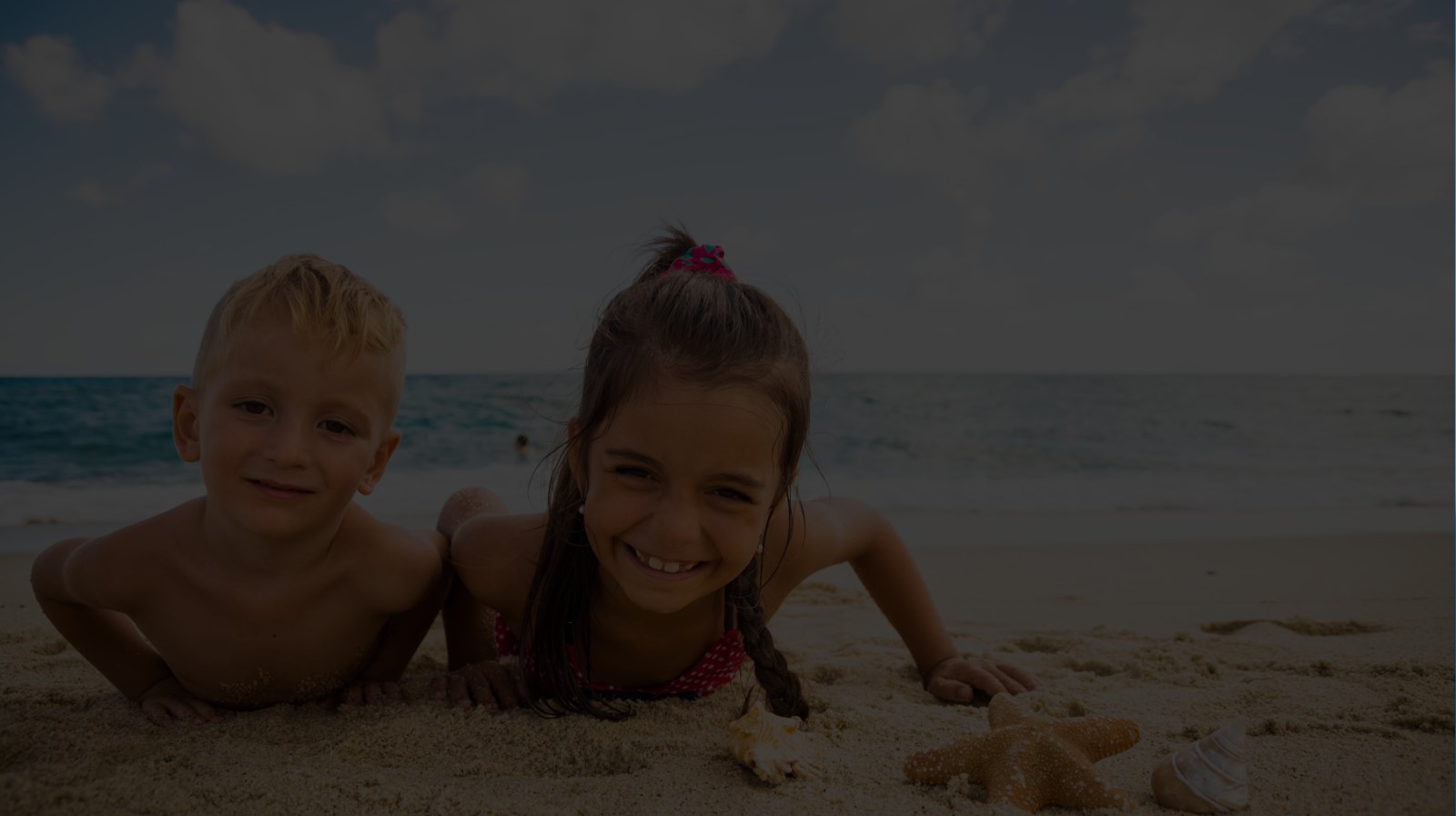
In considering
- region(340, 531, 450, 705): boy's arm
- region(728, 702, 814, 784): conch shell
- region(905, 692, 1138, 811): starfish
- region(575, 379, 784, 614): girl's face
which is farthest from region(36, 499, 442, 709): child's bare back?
region(905, 692, 1138, 811): starfish

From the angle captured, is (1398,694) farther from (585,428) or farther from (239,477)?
(239,477)

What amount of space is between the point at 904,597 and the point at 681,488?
4.85 feet

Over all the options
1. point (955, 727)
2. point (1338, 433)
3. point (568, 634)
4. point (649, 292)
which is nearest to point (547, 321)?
point (649, 292)

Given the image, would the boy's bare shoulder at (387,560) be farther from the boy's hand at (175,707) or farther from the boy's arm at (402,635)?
the boy's hand at (175,707)

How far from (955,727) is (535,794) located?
1.34 m

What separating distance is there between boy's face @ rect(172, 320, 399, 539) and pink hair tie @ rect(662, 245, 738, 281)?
95 centimetres

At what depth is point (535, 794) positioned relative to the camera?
6.68 ft

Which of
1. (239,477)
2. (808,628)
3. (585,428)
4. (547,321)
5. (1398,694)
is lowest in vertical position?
(808,628)

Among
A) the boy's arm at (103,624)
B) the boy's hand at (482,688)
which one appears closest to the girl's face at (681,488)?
the boy's hand at (482,688)

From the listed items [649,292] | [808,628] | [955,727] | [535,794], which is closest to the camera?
[535,794]

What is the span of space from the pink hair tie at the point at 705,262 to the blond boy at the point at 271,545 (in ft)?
2.87

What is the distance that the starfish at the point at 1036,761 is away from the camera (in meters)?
1.98

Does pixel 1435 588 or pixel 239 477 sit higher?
pixel 239 477

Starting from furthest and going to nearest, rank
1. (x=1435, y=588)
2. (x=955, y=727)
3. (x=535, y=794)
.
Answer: (x=1435, y=588), (x=955, y=727), (x=535, y=794)
